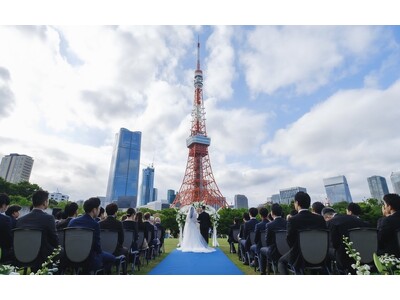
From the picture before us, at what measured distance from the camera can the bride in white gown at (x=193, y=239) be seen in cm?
931

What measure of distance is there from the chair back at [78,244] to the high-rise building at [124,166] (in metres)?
90.2

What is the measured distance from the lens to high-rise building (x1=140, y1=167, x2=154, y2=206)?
169525 mm

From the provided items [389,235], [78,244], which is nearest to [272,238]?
[389,235]

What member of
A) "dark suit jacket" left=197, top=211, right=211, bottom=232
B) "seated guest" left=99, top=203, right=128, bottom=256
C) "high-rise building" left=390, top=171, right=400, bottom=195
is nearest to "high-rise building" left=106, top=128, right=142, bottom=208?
"high-rise building" left=390, top=171, right=400, bottom=195

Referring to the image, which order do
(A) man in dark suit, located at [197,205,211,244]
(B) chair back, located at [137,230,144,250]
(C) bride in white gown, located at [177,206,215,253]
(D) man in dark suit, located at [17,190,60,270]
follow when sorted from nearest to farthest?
(D) man in dark suit, located at [17,190,60,270] → (B) chair back, located at [137,230,144,250] → (C) bride in white gown, located at [177,206,215,253] → (A) man in dark suit, located at [197,205,211,244]

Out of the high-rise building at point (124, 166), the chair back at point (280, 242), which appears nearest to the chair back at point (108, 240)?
the chair back at point (280, 242)

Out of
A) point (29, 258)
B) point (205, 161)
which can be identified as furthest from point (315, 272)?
point (205, 161)

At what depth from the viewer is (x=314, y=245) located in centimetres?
309

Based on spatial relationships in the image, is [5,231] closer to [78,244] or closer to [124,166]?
[78,244]

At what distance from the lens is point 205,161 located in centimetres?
4025

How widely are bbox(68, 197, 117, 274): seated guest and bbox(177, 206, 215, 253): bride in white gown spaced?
5.91 metres

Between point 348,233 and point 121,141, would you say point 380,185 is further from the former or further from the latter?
point 121,141

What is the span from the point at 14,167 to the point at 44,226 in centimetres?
8338

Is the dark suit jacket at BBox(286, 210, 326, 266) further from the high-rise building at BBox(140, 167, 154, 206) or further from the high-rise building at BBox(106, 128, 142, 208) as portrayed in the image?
the high-rise building at BBox(140, 167, 154, 206)
